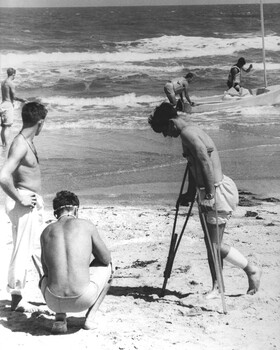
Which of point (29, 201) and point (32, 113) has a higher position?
point (32, 113)

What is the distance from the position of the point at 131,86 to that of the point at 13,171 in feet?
67.1

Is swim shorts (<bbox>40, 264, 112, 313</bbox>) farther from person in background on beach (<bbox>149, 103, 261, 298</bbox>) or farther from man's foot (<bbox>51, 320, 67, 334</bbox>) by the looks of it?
person in background on beach (<bbox>149, 103, 261, 298</bbox>)

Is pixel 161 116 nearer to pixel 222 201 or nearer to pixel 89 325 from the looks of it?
pixel 222 201

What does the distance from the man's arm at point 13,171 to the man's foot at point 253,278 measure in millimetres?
1676

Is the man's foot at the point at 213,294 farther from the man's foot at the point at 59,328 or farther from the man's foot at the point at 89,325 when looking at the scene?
the man's foot at the point at 59,328

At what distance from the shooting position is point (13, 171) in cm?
432

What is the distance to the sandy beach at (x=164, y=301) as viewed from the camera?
13.1ft

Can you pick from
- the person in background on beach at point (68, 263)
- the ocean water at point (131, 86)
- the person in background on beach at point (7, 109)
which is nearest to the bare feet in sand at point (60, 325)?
the person in background on beach at point (68, 263)

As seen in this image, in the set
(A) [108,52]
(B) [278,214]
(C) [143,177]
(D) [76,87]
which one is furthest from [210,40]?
(B) [278,214]

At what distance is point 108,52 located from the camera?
1195 inches

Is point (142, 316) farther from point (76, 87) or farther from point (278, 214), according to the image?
point (76, 87)

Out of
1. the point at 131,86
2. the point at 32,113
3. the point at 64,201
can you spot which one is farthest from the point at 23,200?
the point at 131,86

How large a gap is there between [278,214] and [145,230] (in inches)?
63.9

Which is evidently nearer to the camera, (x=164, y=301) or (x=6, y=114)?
(x=164, y=301)
